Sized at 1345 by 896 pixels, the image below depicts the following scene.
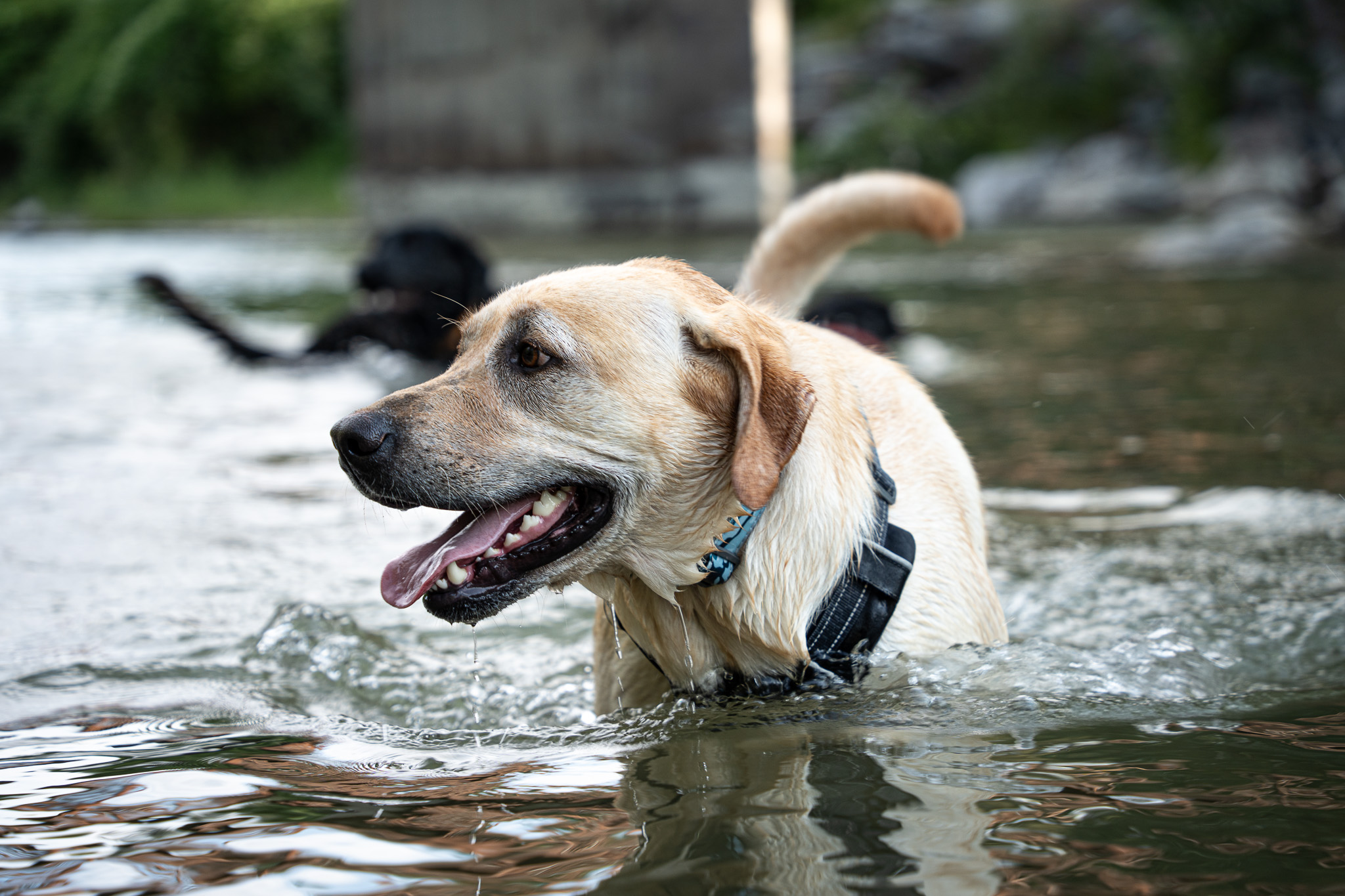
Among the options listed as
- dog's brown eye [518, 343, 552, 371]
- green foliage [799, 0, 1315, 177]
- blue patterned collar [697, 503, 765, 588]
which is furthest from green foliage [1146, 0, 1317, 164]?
dog's brown eye [518, 343, 552, 371]

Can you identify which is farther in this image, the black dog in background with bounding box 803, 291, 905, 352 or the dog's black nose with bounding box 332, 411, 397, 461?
the black dog in background with bounding box 803, 291, 905, 352

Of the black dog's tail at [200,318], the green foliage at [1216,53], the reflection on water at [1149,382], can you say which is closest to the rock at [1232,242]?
the reflection on water at [1149,382]

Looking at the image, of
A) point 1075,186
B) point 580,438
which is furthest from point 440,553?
point 1075,186

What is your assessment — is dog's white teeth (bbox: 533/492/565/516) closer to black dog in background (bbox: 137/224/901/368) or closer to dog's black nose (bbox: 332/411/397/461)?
dog's black nose (bbox: 332/411/397/461)

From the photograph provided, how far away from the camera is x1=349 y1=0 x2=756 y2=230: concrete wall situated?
1784 centimetres

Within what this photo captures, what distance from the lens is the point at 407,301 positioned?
824 cm

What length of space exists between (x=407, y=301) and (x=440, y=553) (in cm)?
554

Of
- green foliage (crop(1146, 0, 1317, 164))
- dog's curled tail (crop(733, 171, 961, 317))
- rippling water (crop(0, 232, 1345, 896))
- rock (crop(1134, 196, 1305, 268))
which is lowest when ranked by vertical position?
rippling water (crop(0, 232, 1345, 896))

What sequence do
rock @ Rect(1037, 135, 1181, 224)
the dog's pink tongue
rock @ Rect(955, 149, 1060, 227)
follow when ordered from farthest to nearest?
1. rock @ Rect(955, 149, 1060, 227)
2. rock @ Rect(1037, 135, 1181, 224)
3. the dog's pink tongue

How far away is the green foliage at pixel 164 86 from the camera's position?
2970cm

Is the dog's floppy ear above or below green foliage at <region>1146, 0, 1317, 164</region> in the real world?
below

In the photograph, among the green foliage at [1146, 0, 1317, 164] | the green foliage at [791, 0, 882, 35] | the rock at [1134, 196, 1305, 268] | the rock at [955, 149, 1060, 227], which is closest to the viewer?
the rock at [1134, 196, 1305, 268]

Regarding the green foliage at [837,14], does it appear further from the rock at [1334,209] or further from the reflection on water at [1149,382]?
the reflection on water at [1149,382]

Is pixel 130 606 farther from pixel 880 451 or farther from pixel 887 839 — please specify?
pixel 887 839
